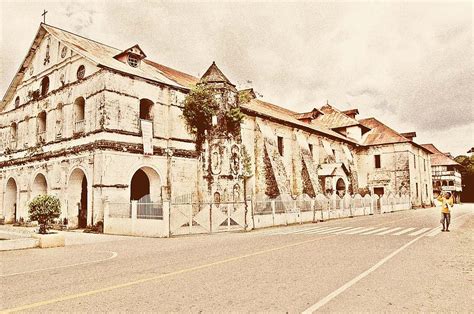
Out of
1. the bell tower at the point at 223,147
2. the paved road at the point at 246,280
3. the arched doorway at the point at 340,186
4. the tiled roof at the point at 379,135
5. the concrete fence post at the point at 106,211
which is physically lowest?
the paved road at the point at 246,280

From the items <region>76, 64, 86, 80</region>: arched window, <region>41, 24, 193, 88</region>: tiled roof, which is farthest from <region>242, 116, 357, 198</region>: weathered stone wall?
<region>76, 64, 86, 80</region>: arched window

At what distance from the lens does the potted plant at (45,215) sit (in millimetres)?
12320

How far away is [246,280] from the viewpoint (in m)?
6.34

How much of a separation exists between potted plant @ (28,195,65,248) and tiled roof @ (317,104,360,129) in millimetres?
41536

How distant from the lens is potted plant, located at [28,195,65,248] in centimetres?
Answer: 1232

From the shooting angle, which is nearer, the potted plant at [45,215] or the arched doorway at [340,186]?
the potted plant at [45,215]

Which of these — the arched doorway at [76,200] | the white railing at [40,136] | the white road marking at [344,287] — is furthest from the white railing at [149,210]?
the white railing at [40,136]

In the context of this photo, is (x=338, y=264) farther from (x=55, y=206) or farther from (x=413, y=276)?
(x=55, y=206)

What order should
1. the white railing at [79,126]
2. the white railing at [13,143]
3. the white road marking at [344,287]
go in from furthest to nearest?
the white railing at [13,143], the white railing at [79,126], the white road marking at [344,287]

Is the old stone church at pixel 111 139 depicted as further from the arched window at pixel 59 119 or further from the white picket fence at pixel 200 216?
the white picket fence at pixel 200 216

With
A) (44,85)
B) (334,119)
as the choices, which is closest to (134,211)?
(44,85)

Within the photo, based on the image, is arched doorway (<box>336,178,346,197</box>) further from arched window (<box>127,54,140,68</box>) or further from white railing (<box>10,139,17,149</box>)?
white railing (<box>10,139,17,149</box>)

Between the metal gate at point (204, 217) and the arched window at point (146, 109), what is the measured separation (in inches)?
277

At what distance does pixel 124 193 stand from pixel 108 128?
→ 3.57 meters
